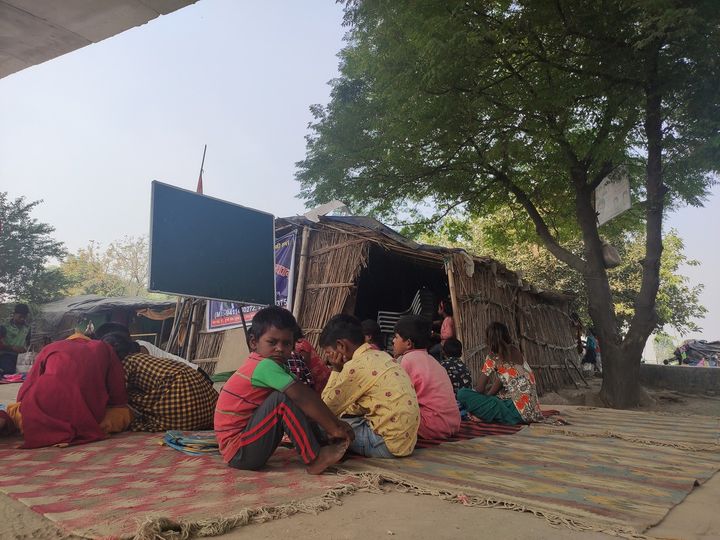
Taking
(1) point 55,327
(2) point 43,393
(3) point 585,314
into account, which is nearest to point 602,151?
(2) point 43,393

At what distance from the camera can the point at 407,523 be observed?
6.01 ft

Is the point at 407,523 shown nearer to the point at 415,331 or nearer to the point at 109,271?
the point at 415,331

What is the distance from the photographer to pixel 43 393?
3.32m

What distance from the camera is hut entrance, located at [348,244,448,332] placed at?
8531 mm

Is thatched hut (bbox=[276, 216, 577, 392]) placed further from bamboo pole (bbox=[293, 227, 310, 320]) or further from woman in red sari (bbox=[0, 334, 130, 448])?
woman in red sari (bbox=[0, 334, 130, 448])

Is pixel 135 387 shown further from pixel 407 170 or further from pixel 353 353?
pixel 407 170

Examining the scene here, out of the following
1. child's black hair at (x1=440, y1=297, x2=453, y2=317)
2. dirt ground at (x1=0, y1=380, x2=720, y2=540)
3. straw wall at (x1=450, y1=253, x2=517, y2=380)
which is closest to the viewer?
dirt ground at (x1=0, y1=380, x2=720, y2=540)

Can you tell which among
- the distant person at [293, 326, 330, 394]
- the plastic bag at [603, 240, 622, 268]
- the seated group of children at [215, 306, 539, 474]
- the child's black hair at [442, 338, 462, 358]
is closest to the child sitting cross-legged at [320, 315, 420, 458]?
the seated group of children at [215, 306, 539, 474]

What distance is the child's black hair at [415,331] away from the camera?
383 centimetres

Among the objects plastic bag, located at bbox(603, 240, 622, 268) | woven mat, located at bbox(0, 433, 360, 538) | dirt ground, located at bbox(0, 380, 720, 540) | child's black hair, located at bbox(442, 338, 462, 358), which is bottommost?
woven mat, located at bbox(0, 433, 360, 538)

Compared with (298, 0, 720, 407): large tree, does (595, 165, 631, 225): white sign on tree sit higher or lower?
lower

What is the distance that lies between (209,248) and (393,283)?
5.02 meters

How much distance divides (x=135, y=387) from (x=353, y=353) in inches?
74.1

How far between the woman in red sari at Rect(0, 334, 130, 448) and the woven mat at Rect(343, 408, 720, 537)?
1.96m
